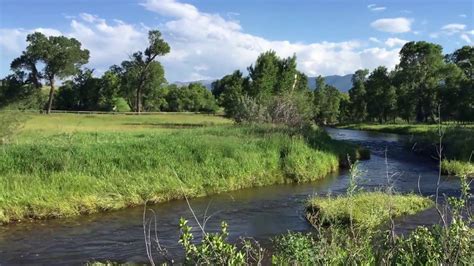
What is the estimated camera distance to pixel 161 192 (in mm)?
21031

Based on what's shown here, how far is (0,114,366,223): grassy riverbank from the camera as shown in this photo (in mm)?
18016

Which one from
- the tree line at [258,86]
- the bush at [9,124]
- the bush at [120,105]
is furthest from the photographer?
the bush at [120,105]

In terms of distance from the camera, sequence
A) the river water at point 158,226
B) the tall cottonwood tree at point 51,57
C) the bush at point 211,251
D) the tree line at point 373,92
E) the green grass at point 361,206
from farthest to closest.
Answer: the tall cottonwood tree at point 51,57
the tree line at point 373,92
the green grass at point 361,206
the river water at point 158,226
the bush at point 211,251

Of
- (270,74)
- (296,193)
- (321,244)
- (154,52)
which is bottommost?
(296,193)

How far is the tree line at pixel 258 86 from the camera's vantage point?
69.5 metres

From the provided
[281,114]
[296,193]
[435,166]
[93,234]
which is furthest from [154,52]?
[93,234]

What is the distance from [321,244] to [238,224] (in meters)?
10.5

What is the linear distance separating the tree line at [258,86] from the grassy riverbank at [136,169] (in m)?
31.5

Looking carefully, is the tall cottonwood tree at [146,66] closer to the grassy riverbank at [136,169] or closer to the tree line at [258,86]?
the tree line at [258,86]

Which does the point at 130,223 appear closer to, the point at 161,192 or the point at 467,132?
the point at 161,192

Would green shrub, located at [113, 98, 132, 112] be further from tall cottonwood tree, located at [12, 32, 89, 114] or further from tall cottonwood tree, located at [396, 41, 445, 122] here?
tall cottonwood tree, located at [396, 41, 445, 122]

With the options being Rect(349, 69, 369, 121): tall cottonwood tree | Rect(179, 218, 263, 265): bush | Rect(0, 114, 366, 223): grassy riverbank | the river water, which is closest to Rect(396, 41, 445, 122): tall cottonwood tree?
Rect(349, 69, 369, 121): tall cottonwood tree

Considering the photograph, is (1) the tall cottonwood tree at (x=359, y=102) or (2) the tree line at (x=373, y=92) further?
(1) the tall cottonwood tree at (x=359, y=102)

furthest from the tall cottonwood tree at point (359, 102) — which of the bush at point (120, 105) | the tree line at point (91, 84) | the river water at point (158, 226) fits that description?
the river water at point (158, 226)
